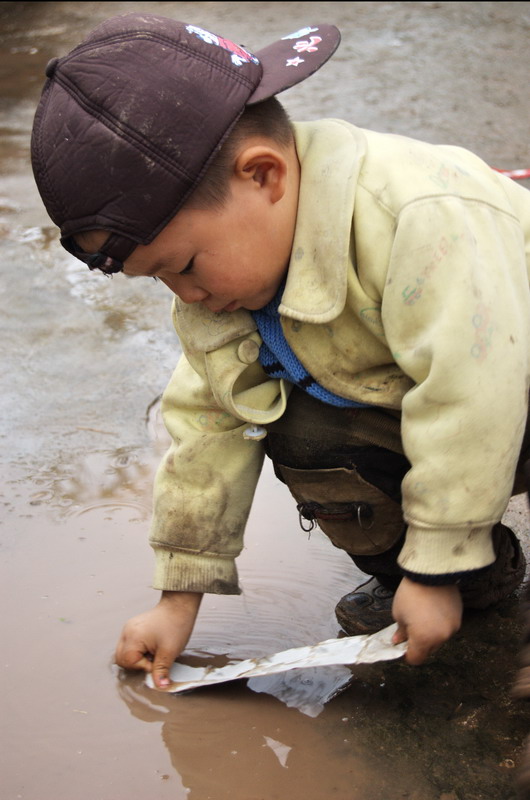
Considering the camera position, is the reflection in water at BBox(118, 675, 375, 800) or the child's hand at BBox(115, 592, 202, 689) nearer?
the reflection in water at BBox(118, 675, 375, 800)

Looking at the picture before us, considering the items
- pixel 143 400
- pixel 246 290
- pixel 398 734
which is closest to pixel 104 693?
pixel 398 734

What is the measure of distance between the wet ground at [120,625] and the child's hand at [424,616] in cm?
19

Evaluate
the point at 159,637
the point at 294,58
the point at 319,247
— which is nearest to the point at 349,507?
the point at 159,637

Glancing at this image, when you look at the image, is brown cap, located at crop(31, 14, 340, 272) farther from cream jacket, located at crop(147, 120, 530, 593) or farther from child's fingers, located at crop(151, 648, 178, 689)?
child's fingers, located at crop(151, 648, 178, 689)

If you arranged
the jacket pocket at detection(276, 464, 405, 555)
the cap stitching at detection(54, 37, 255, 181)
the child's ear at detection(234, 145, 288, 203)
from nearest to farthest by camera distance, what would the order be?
the cap stitching at detection(54, 37, 255, 181)
the child's ear at detection(234, 145, 288, 203)
the jacket pocket at detection(276, 464, 405, 555)

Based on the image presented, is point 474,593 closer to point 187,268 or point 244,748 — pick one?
point 244,748

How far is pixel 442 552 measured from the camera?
1499 mm

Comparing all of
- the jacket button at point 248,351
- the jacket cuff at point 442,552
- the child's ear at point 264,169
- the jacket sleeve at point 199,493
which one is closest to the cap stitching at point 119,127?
the child's ear at point 264,169

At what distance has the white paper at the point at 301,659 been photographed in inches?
62.4

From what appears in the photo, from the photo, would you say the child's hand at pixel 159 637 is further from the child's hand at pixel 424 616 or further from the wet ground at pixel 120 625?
the child's hand at pixel 424 616

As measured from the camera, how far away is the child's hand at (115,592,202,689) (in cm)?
181

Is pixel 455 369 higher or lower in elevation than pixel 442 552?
higher

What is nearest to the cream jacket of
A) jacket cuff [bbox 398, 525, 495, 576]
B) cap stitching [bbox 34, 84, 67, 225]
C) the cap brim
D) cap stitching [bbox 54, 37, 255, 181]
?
jacket cuff [bbox 398, 525, 495, 576]

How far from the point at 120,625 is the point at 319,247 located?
0.85 metres
